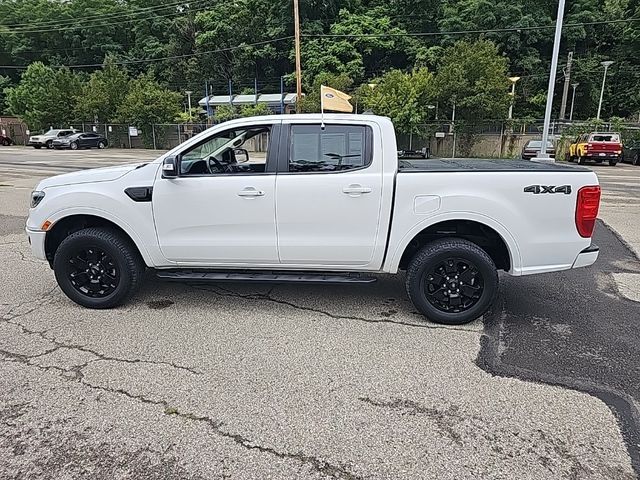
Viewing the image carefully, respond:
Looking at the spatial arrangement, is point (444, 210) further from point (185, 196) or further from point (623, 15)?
point (623, 15)

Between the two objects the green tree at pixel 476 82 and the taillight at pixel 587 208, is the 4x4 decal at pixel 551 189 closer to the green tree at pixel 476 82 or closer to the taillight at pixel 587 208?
the taillight at pixel 587 208

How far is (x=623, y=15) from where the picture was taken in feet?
150

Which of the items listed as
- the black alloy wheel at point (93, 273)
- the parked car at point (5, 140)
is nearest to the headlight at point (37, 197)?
the black alloy wheel at point (93, 273)

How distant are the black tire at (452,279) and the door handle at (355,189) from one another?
0.76 metres

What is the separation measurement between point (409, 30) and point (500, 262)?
55.0m

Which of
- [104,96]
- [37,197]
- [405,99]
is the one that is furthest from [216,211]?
[104,96]

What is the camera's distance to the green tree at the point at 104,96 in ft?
137

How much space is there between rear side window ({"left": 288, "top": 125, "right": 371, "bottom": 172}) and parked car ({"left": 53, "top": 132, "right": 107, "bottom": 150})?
39.5 meters

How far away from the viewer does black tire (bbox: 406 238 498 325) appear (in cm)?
418

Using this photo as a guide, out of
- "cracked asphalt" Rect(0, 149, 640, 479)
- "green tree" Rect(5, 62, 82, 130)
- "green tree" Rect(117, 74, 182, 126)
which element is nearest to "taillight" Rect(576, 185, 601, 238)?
"cracked asphalt" Rect(0, 149, 640, 479)

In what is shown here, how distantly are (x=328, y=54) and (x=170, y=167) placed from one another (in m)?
49.2

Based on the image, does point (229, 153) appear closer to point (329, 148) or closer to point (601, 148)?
point (329, 148)

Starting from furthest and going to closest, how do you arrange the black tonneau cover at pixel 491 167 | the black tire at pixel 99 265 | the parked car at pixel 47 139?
the parked car at pixel 47 139
the black tire at pixel 99 265
the black tonneau cover at pixel 491 167

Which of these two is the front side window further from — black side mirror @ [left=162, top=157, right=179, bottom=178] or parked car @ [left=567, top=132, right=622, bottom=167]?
parked car @ [left=567, top=132, right=622, bottom=167]
